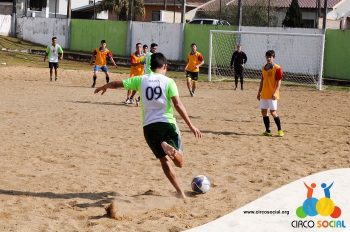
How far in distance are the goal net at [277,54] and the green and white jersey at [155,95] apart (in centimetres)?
2242

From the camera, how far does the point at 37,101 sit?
62.1 ft

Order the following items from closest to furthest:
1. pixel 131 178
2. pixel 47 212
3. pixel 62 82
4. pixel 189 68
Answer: pixel 47 212 → pixel 131 178 → pixel 189 68 → pixel 62 82

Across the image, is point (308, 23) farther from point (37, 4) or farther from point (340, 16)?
point (37, 4)

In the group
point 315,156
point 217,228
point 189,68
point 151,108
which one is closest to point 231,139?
point 315,156

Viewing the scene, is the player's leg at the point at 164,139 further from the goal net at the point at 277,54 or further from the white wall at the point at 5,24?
the white wall at the point at 5,24

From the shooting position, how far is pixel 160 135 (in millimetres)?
8086

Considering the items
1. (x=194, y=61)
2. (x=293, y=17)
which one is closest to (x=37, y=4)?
(x=293, y=17)

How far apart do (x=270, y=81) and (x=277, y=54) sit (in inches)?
837

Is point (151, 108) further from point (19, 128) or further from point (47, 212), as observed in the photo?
point (19, 128)

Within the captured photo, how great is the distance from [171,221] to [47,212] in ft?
4.80

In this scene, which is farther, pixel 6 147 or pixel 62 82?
pixel 62 82

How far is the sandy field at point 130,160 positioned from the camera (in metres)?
7.69

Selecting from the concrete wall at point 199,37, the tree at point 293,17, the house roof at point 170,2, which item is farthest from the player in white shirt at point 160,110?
the house roof at point 170,2

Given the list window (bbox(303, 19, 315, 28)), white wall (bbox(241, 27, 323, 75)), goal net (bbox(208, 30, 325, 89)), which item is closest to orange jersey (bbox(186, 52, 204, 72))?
goal net (bbox(208, 30, 325, 89))
